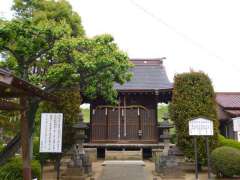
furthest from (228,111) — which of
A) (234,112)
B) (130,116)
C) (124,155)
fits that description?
(124,155)

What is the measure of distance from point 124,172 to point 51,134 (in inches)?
198

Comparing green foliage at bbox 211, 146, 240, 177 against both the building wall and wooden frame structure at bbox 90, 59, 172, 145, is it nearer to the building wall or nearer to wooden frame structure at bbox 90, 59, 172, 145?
wooden frame structure at bbox 90, 59, 172, 145

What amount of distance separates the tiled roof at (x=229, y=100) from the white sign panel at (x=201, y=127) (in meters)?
11.3

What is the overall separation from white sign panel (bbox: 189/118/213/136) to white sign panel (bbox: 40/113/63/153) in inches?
202

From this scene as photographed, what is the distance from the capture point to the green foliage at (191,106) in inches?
573

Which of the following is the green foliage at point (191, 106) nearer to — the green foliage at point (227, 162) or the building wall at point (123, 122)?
the green foliage at point (227, 162)

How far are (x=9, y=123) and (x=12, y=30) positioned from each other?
753cm

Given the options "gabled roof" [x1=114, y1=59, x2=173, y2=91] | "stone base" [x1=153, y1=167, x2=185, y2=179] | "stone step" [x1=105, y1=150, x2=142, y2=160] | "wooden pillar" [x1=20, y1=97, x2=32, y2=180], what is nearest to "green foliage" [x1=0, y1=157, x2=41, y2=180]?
"wooden pillar" [x1=20, y1=97, x2=32, y2=180]

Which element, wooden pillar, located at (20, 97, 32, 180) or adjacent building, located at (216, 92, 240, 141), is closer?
wooden pillar, located at (20, 97, 32, 180)

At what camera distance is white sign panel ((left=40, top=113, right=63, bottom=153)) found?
32.6 ft

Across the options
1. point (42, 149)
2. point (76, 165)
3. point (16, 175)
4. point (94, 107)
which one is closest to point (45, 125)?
point (42, 149)

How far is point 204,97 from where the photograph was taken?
48.6 ft

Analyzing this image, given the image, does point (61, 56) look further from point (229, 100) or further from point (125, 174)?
point (229, 100)

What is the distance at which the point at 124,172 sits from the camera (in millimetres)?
→ 13977
